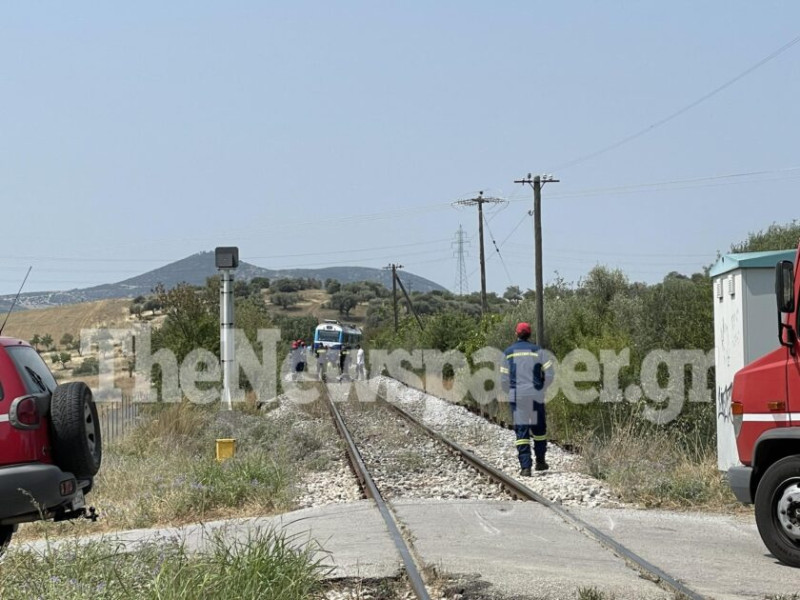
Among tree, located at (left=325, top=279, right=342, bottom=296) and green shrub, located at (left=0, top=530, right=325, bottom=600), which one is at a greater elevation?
tree, located at (left=325, top=279, right=342, bottom=296)

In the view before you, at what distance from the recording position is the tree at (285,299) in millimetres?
160875

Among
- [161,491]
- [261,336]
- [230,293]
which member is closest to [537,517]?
[161,491]

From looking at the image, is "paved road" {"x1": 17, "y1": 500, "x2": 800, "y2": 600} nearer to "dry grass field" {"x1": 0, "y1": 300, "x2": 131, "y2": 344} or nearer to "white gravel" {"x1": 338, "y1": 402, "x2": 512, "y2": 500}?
"white gravel" {"x1": 338, "y1": 402, "x2": 512, "y2": 500}

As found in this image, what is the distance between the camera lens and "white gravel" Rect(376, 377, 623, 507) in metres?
13.2

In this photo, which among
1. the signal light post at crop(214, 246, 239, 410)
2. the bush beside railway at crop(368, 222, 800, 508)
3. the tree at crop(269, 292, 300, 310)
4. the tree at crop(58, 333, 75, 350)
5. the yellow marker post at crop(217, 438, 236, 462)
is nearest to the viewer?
the bush beside railway at crop(368, 222, 800, 508)

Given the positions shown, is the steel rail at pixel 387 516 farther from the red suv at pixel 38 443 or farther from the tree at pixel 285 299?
the tree at pixel 285 299

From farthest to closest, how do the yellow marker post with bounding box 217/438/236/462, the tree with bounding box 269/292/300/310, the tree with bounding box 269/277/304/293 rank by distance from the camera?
the tree with bounding box 269/277/304/293 < the tree with bounding box 269/292/300/310 < the yellow marker post with bounding box 217/438/236/462

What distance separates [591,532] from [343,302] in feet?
481

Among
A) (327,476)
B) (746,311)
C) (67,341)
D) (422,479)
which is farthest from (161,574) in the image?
(67,341)

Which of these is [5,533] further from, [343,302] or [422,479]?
[343,302]

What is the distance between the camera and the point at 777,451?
368 inches

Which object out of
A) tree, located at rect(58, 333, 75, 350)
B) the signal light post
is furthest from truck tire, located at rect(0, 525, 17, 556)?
tree, located at rect(58, 333, 75, 350)

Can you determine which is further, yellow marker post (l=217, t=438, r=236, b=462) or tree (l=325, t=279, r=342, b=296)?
tree (l=325, t=279, r=342, b=296)

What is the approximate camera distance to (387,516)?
1136 centimetres
